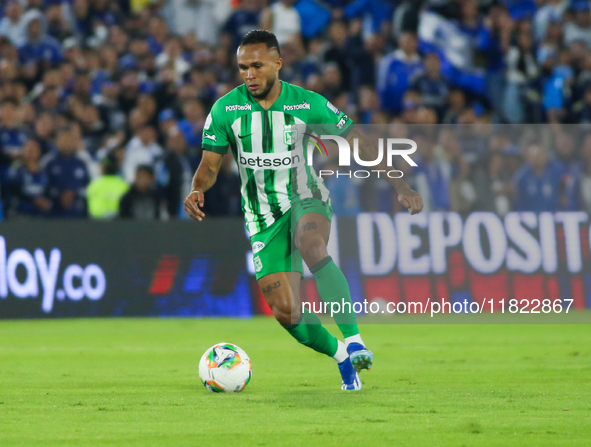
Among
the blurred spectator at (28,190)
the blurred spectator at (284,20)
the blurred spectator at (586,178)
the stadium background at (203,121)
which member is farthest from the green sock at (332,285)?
the blurred spectator at (284,20)

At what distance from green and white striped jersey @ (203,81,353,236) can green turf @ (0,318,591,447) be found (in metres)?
1.38

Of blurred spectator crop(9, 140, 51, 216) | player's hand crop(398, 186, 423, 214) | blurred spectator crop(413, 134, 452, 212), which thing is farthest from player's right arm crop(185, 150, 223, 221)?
blurred spectator crop(9, 140, 51, 216)

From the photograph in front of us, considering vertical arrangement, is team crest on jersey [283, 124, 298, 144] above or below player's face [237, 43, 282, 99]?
below

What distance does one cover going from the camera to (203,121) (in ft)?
47.2

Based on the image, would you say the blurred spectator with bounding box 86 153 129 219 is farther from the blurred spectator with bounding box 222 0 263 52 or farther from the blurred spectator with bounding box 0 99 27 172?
the blurred spectator with bounding box 222 0 263 52

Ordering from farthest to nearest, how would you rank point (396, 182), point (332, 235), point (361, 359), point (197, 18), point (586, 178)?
point (197, 18)
point (586, 178)
point (332, 235)
point (396, 182)
point (361, 359)

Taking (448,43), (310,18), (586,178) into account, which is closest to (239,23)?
(310,18)

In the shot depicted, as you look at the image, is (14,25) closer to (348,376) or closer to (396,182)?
(396,182)

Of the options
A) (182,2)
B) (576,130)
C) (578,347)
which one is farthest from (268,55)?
(182,2)

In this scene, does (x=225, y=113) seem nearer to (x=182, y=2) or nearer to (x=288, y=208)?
(x=288, y=208)

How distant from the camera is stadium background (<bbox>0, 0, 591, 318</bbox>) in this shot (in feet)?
41.8

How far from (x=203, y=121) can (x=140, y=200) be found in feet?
6.04

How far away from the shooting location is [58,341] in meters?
10.8

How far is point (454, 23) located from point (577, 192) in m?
5.30
